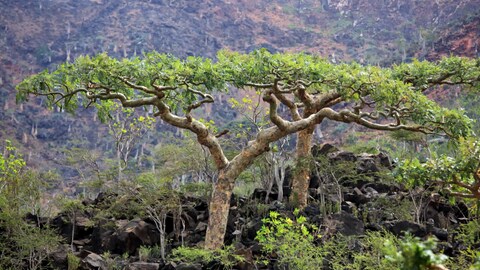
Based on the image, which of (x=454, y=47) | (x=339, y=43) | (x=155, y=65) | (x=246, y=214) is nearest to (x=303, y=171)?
(x=246, y=214)

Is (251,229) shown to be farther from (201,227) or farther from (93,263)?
(93,263)

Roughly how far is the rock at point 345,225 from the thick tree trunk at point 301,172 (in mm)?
1787

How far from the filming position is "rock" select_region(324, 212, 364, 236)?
9.77 m

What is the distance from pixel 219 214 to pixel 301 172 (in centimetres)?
287

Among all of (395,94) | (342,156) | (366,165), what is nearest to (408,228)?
(395,94)

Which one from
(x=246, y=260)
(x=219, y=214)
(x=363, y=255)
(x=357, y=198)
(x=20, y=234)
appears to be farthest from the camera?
(x=357, y=198)

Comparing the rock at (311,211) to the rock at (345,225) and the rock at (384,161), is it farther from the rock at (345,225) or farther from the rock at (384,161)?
the rock at (384,161)

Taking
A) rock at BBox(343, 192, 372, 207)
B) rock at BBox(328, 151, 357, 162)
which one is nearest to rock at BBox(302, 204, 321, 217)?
rock at BBox(343, 192, 372, 207)

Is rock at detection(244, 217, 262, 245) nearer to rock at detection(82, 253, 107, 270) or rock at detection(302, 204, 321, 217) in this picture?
rock at detection(302, 204, 321, 217)

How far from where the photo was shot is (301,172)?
11.8 m

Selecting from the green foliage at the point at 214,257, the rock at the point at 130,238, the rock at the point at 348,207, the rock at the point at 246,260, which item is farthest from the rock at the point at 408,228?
the rock at the point at 130,238

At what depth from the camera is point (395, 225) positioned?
10.0 m

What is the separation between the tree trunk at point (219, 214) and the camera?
9656 mm

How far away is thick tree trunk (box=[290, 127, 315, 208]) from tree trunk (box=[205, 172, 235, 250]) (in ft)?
8.12
